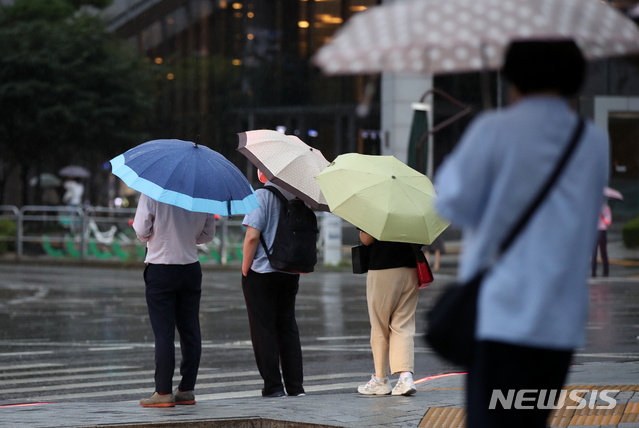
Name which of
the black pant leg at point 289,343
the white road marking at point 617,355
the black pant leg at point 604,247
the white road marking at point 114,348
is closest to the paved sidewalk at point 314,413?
the black pant leg at point 289,343

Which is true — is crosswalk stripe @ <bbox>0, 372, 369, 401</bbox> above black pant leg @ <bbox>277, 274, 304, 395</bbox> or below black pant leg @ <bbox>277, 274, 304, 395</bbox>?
below

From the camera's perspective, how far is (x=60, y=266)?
26.1 meters

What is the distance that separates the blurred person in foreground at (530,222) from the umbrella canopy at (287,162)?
4455mm

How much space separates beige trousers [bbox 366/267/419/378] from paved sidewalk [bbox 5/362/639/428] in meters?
0.32

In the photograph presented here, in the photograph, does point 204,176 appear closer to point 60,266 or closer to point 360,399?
point 360,399

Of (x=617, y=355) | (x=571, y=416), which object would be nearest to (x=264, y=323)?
(x=571, y=416)

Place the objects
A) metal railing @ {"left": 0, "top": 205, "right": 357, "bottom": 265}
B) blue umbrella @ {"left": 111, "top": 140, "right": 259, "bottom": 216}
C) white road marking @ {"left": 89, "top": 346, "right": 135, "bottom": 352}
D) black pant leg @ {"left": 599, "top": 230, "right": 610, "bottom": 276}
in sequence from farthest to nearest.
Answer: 1. metal railing @ {"left": 0, "top": 205, "right": 357, "bottom": 265}
2. black pant leg @ {"left": 599, "top": 230, "right": 610, "bottom": 276}
3. white road marking @ {"left": 89, "top": 346, "right": 135, "bottom": 352}
4. blue umbrella @ {"left": 111, "top": 140, "right": 259, "bottom": 216}

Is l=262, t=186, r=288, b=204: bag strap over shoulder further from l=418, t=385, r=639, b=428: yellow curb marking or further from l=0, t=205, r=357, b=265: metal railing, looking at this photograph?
l=0, t=205, r=357, b=265: metal railing

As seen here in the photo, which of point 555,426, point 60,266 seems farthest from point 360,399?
point 60,266

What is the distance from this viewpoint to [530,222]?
2986mm

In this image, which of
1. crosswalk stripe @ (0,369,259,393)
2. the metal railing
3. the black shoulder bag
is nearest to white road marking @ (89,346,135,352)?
crosswalk stripe @ (0,369,259,393)

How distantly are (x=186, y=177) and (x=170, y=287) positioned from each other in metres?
0.79

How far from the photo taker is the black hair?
3.08 metres

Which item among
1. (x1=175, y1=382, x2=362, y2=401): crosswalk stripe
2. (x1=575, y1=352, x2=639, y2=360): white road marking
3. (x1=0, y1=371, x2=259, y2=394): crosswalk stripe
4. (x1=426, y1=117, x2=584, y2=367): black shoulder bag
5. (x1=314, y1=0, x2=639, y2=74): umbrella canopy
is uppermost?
(x1=314, y1=0, x2=639, y2=74): umbrella canopy
